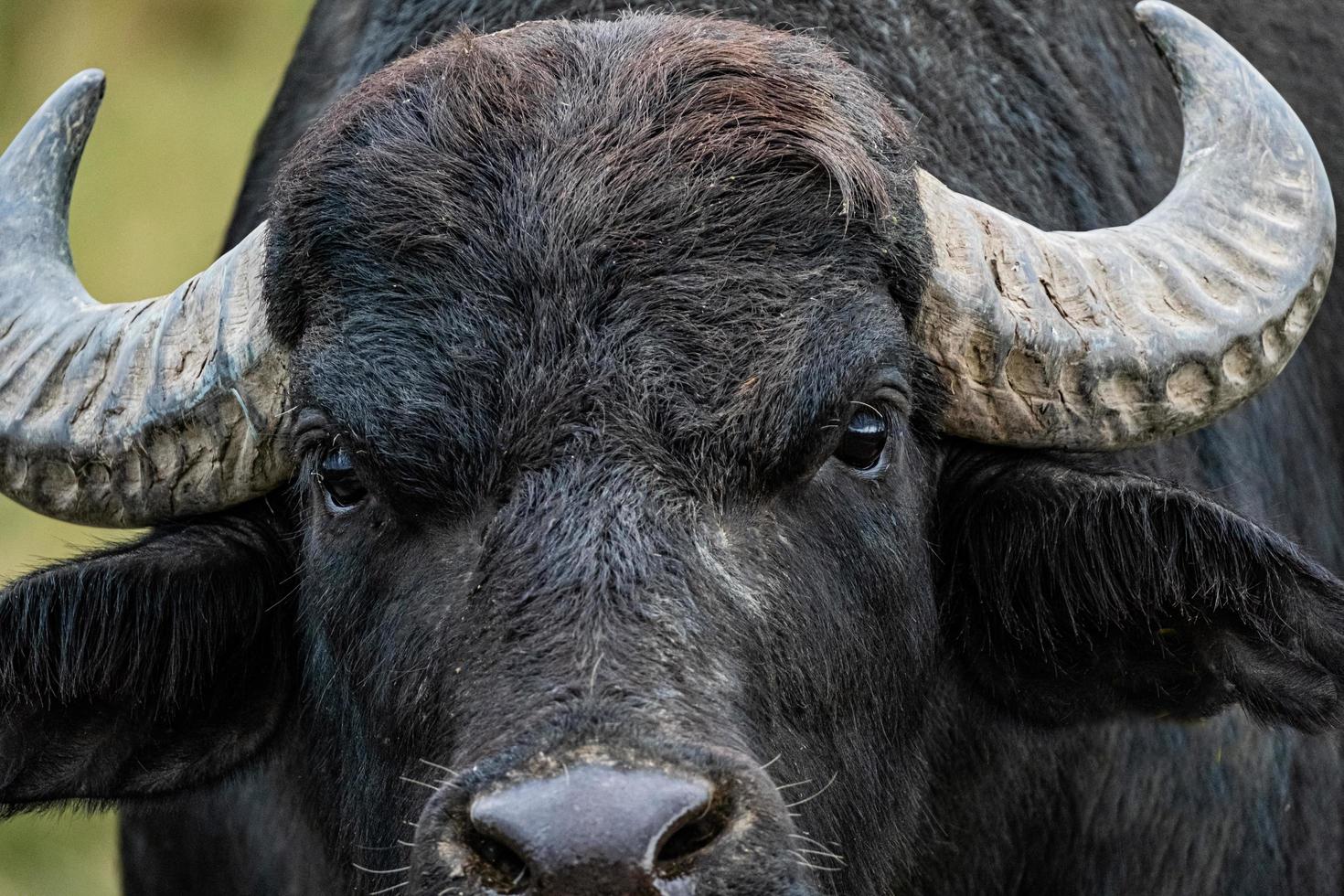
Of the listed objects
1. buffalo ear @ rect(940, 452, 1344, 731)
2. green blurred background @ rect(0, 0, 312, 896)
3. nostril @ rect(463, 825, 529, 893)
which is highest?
nostril @ rect(463, 825, 529, 893)

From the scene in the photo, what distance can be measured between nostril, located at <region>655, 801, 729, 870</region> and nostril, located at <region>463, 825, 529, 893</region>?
0.23 metres

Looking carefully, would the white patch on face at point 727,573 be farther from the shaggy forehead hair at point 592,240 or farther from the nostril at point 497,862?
the nostril at point 497,862

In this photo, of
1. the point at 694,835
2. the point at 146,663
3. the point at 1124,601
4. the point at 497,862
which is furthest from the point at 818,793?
the point at 146,663

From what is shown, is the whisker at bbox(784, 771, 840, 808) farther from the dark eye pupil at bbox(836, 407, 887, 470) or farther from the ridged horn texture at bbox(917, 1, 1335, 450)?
the ridged horn texture at bbox(917, 1, 1335, 450)

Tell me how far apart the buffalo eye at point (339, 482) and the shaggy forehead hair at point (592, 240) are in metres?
0.15

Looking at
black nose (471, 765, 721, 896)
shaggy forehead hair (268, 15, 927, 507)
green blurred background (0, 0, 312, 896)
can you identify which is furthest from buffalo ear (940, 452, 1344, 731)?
green blurred background (0, 0, 312, 896)

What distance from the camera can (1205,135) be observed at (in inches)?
161

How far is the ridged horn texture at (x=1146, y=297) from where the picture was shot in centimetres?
386

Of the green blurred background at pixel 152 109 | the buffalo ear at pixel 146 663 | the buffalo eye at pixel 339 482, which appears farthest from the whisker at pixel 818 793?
the green blurred background at pixel 152 109

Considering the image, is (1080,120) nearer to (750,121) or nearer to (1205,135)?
(1205,135)

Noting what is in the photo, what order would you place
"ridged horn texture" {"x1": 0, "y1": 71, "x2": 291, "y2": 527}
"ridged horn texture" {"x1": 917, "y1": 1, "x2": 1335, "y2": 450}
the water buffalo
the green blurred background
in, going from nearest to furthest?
1. the water buffalo
2. "ridged horn texture" {"x1": 917, "y1": 1, "x2": 1335, "y2": 450}
3. "ridged horn texture" {"x1": 0, "y1": 71, "x2": 291, "y2": 527}
4. the green blurred background

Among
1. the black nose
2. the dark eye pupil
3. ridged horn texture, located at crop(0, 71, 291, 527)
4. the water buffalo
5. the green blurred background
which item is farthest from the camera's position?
the green blurred background

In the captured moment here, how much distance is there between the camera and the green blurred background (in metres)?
11.4

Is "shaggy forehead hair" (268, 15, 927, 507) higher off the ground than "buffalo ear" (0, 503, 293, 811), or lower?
higher
